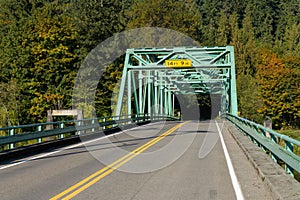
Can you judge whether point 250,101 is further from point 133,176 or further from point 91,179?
point 91,179

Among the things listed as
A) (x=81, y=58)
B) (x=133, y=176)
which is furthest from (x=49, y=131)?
(x=81, y=58)

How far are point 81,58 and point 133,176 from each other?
48.5 metres

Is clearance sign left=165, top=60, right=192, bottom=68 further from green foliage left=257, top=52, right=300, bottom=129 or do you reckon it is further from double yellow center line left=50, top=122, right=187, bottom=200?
green foliage left=257, top=52, right=300, bottom=129

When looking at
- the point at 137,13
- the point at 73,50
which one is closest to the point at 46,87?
the point at 73,50

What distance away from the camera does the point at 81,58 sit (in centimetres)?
5866

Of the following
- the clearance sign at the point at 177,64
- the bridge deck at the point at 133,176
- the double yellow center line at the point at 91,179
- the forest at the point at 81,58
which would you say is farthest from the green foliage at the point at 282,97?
the double yellow center line at the point at 91,179

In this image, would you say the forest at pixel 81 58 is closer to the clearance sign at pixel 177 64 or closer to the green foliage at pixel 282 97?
the green foliage at pixel 282 97

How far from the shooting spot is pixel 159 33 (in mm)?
78125

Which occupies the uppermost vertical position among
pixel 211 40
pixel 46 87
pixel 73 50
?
pixel 211 40

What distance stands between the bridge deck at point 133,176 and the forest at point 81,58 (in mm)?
35641

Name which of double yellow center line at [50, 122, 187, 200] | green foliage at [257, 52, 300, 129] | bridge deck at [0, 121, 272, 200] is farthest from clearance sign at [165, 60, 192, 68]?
green foliage at [257, 52, 300, 129]

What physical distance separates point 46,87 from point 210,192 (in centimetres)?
5220

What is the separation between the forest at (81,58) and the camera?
185ft

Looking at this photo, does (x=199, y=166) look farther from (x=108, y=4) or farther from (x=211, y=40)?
(x=211, y=40)
